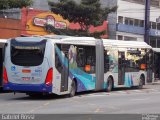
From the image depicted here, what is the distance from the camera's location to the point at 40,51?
22422 mm

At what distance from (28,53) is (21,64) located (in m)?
0.58

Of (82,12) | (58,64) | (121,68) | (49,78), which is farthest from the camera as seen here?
(82,12)

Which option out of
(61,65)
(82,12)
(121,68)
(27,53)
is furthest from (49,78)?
(82,12)

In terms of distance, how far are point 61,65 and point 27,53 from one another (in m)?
1.72

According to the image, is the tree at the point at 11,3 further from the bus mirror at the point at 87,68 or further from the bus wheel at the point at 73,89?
the bus wheel at the point at 73,89

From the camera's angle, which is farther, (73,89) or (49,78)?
(73,89)

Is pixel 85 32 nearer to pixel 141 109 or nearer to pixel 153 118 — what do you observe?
pixel 141 109

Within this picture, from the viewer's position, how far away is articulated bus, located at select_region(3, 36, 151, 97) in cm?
2231

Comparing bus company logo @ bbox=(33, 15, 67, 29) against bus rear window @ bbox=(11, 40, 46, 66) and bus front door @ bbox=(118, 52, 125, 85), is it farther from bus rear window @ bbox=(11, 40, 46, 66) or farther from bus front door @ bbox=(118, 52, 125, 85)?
bus rear window @ bbox=(11, 40, 46, 66)

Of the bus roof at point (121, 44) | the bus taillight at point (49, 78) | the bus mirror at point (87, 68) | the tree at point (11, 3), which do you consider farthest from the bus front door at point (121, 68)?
the bus taillight at point (49, 78)

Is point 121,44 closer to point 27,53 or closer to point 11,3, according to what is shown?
point 11,3

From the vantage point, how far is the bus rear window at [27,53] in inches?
882

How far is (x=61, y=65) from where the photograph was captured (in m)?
23.3

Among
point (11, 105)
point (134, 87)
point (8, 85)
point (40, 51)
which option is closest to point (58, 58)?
point (40, 51)
